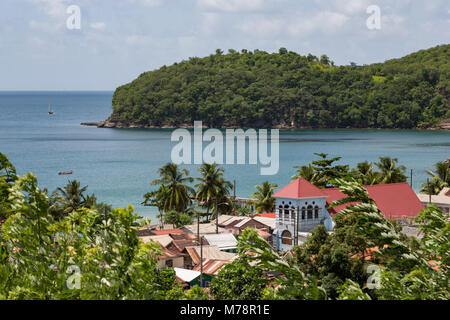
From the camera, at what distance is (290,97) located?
14400 centimetres

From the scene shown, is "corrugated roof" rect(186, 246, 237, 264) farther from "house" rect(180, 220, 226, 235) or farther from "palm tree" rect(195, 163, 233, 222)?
"palm tree" rect(195, 163, 233, 222)

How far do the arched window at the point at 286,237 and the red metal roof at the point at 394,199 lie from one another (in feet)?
11.3

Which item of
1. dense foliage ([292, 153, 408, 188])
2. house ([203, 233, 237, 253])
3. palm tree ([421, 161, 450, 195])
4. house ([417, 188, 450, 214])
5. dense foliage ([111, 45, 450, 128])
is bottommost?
house ([203, 233, 237, 253])

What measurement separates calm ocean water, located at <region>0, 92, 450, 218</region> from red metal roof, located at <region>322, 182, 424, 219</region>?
2340 centimetres

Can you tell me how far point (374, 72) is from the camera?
16662 centimetres

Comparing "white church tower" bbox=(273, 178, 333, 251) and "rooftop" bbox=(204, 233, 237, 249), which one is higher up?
"white church tower" bbox=(273, 178, 333, 251)

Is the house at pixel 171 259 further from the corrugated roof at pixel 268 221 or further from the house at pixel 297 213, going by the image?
the corrugated roof at pixel 268 221

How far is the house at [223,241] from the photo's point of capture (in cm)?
2925

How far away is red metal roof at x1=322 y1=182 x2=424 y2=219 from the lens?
107ft

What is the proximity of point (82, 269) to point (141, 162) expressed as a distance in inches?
3239

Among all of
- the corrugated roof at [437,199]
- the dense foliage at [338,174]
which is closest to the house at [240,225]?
the dense foliage at [338,174]

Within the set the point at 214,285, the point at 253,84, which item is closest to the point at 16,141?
the point at 253,84

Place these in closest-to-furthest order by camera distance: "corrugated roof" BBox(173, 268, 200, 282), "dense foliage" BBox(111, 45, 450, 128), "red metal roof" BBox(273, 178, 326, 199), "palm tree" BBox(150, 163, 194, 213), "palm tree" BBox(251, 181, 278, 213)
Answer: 1. "corrugated roof" BBox(173, 268, 200, 282)
2. "red metal roof" BBox(273, 178, 326, 199)
3. "palm tree" BBox(150, 163, 194, 213)
4. "palm tree" BBox(251, 181, 278, 213)
5. "dense foliage" BBox(111, 45, 450, 128)

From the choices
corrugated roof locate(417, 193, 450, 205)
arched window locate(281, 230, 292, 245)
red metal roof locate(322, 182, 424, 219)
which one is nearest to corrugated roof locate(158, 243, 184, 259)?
arched window locate(281, 230, 292, 245)
